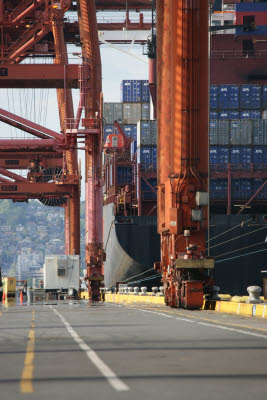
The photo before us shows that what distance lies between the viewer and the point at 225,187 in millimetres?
68125

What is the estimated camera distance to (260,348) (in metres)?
11.4

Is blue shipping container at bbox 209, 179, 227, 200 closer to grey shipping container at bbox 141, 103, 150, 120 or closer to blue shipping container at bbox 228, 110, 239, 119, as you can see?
blue shipping container at bbox 228, 110, 239, 119

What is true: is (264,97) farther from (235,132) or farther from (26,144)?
(26,144)

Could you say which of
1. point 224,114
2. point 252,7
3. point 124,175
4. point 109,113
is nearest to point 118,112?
point 109,113

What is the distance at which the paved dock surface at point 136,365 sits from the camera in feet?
23.7

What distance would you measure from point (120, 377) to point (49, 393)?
121cm

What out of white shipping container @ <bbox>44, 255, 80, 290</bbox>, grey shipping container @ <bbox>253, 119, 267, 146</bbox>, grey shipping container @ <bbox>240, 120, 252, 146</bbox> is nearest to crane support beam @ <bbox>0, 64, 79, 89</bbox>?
grey shipping container @ <bbox>240, 120, 252, 146</bbox>

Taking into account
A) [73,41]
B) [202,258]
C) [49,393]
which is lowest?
[49,393]

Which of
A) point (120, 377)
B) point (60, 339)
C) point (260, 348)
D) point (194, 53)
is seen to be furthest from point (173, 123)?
point (120, 377)

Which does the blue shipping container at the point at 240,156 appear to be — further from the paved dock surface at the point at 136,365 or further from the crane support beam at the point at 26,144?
the paved dock surface at the point at 136,365

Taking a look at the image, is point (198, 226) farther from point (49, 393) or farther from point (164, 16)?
point (49, 393)

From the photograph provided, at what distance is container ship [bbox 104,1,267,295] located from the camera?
6656 centimetres

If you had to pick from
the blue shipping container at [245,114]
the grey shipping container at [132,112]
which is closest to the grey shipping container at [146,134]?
the blue shipping container at [245,114]

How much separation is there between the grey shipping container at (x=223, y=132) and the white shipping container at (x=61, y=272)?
1589 cm
